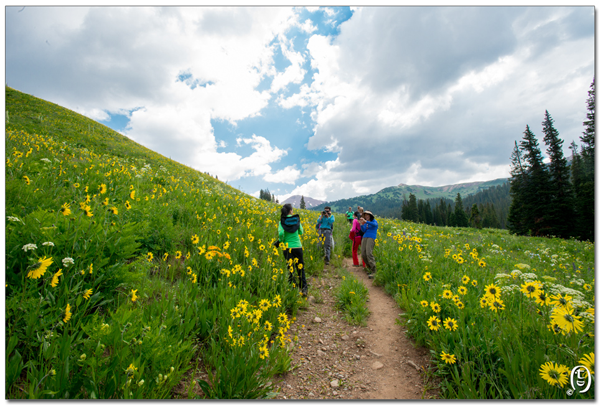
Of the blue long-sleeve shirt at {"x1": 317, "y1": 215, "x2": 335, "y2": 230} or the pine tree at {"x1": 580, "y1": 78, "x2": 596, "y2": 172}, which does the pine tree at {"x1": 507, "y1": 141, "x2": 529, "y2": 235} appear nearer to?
the pine tree at {"x1": 580, "y1": 78, "x2": 596, "y2": 172}

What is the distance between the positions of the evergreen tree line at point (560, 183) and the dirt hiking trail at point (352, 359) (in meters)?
2.95

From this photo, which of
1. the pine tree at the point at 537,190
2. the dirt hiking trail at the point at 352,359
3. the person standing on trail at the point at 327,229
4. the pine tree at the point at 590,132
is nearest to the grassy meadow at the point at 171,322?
the dirt hiking trail at the point at 352,359

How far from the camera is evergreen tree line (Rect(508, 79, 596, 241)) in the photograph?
294 centimetres

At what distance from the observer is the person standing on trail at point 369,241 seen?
7480 mm

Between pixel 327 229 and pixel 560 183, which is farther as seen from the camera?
pixel 327 229

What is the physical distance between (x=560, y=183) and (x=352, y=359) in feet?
25.4

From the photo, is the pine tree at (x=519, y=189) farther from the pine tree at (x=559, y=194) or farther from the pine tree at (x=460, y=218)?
the pine tree at (x=460, y=218)

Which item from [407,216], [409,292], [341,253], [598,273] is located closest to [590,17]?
[598,273]

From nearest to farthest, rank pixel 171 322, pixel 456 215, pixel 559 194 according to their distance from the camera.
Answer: pixel 171 322 < pixel 559 194 < pixel 456 215

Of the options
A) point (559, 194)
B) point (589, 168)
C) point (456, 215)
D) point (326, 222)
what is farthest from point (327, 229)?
point (456, 215)

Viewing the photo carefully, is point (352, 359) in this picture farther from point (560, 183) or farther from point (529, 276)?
point (560, 183)

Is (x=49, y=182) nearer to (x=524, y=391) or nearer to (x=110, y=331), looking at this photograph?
(x=110, y=331)

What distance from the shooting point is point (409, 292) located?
466 centimetres

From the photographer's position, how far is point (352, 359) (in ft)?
11.6
